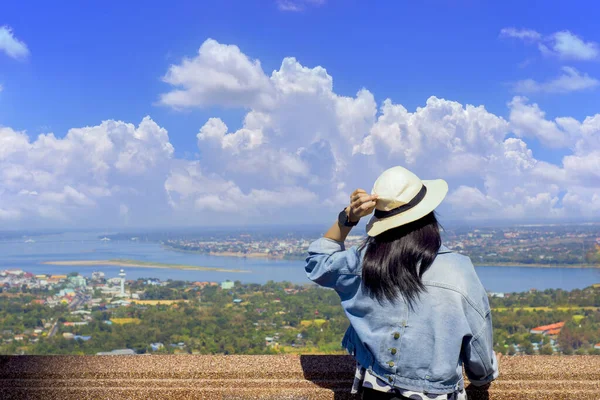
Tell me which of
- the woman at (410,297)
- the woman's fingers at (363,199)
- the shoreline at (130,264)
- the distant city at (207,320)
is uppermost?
the woman's fingers at (363,199)

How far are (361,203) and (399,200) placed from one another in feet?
0.39

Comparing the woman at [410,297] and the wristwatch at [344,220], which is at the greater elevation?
the wristwatch at [344,220]

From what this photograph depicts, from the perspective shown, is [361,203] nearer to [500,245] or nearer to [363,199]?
[363,199]

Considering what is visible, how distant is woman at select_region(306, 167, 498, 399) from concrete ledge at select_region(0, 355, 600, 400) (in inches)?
26.0

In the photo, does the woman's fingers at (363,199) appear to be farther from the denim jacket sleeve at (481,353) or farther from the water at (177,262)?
the water at (177,262)

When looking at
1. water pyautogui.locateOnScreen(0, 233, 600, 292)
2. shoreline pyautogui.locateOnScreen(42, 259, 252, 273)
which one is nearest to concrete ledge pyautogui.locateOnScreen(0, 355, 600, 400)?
water pyautogui.locateOnScreen(0, 233, 600, 292)

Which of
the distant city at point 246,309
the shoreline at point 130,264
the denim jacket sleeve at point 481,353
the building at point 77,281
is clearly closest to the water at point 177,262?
the shoreline at point 130,264

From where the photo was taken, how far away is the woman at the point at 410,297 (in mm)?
1662

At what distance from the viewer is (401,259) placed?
5.47 ft

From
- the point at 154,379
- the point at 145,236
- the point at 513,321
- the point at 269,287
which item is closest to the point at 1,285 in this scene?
the point at 269,287

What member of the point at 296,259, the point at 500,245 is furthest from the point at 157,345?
the point at 500,245

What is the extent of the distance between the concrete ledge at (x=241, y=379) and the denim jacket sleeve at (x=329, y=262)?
75 cm

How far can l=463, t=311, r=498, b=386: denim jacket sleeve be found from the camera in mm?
1727

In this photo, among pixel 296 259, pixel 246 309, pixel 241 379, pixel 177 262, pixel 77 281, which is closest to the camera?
pixel 241 379
